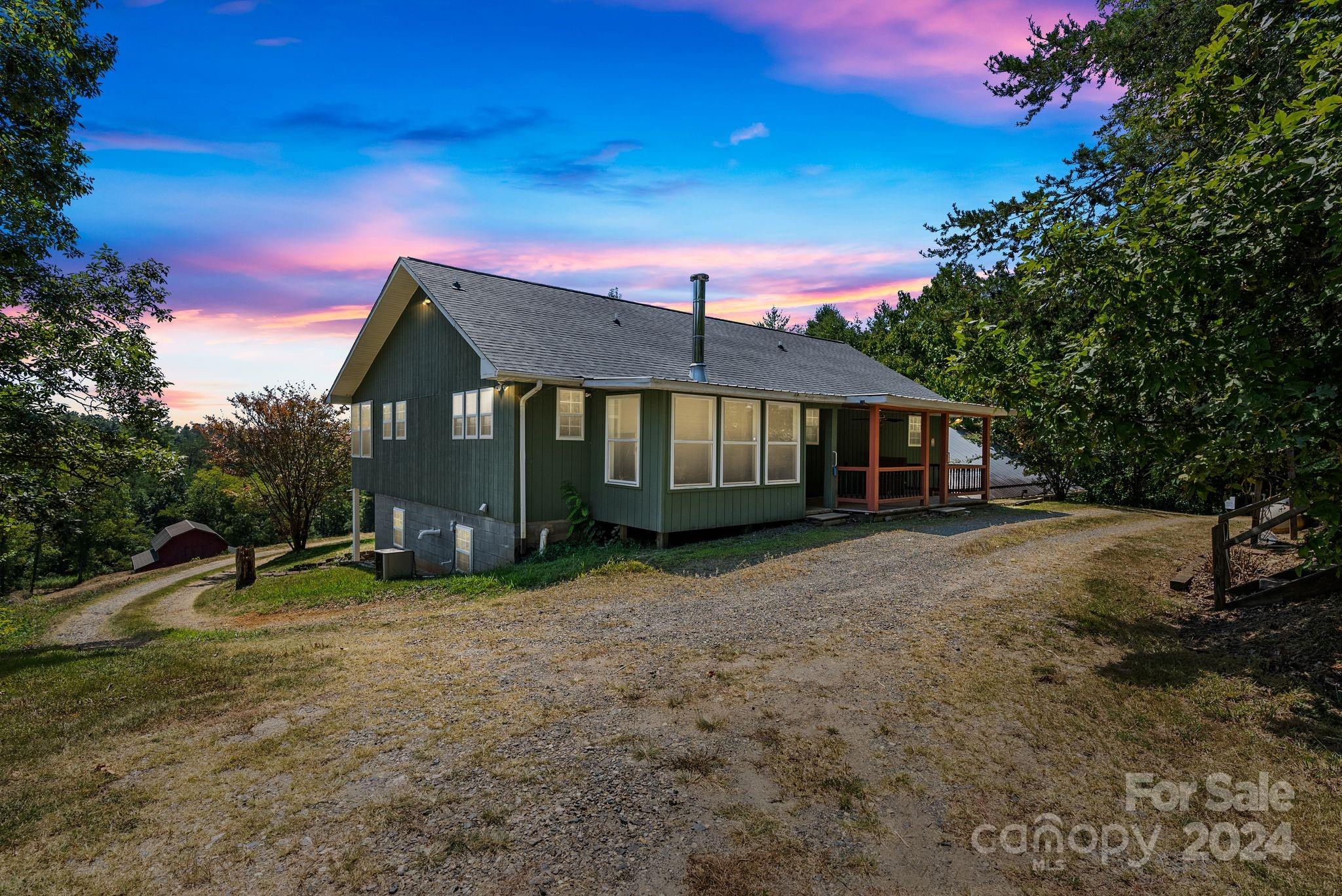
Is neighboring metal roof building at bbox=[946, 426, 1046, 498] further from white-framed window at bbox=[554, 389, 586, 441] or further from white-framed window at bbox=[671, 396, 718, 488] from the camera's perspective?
white-framed window at bbox=[554, 389, 586, 441]

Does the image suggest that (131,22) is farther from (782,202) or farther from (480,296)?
(782,202)

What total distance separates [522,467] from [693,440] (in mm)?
3470

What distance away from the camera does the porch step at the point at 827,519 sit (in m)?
13.8

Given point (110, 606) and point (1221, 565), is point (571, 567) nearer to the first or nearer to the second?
point (1221, 565)

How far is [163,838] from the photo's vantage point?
124 inches

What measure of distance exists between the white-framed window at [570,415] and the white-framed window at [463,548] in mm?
3343

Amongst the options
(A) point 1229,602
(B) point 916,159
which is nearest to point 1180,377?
(A) point 1229,602

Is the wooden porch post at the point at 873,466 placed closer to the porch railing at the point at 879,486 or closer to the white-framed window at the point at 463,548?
the porch railing at the point at 879,486

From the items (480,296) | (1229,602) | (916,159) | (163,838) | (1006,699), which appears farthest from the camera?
(480,296)

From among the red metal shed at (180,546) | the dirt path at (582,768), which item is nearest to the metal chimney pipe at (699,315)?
the dirt path at (582,768)

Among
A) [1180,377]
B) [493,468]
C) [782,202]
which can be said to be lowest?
[493,468]

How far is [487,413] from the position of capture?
12883 millimetres

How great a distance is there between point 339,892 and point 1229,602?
9918 millimetres

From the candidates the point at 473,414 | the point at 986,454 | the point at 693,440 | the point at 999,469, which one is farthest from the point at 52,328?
the point at 999,469
